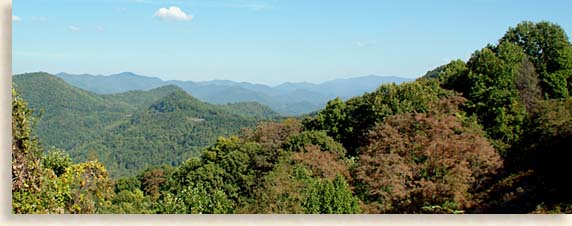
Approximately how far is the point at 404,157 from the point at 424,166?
1.89 feet

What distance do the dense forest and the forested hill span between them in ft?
131

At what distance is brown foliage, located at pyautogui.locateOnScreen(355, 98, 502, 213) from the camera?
8688 mm

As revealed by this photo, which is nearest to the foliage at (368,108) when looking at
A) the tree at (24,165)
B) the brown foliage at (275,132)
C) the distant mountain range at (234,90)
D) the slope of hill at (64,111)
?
the brown foliage at (275,132)

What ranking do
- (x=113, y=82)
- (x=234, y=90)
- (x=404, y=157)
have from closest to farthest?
(x=404, y=157) → (x=234, y=90) → (x=113, y=82)

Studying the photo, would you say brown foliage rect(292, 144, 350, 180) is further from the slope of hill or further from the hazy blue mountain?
the hazy blue mountain

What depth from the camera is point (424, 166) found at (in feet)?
31.2

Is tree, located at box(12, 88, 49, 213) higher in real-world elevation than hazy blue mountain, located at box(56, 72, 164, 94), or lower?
lower

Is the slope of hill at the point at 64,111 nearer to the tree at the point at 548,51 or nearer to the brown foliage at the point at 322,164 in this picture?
the tree at the point at 548,51

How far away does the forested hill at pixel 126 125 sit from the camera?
193ft

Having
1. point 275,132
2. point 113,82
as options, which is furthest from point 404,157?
point 113,82

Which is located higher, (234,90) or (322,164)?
(234,90)

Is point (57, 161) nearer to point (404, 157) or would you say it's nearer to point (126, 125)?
point (404, 157)

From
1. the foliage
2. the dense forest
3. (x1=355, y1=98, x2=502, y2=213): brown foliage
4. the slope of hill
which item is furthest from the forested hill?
(x1=355, y1=98, x2=502, y2=213): brown foliage

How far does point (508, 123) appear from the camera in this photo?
13.2 m
